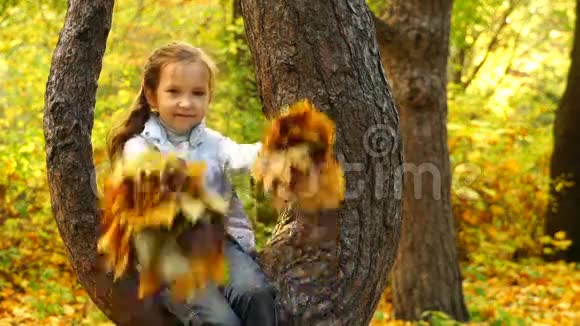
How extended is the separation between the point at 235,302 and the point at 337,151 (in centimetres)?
66

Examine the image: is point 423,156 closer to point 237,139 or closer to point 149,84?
point 237,139

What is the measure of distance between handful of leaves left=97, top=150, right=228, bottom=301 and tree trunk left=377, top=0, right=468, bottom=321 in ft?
13.5

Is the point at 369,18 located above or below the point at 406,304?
above

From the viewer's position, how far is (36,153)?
7.81 metres

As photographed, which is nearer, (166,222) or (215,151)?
(166,222)

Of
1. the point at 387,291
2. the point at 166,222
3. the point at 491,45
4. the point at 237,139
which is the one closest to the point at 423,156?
the point at 237,139

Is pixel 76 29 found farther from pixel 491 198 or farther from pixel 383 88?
pixel 491 198

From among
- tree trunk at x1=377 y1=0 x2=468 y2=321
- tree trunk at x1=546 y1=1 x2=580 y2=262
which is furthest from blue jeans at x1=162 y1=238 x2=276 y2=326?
tree trunk at x1=546 y1=1 x2=580 y2=262

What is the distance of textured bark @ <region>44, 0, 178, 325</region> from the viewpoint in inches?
85.8

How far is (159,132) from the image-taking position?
8.84ft

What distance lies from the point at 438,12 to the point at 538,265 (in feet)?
15.3

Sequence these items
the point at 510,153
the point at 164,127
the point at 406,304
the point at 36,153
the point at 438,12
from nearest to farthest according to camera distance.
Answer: the point at 164,127
the point at 438,12
the point at 406,304
the point at 36,153
the point at 510,153

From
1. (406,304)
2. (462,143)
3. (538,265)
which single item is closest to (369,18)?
(406,304)

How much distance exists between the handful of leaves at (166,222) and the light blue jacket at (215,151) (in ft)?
1.46
